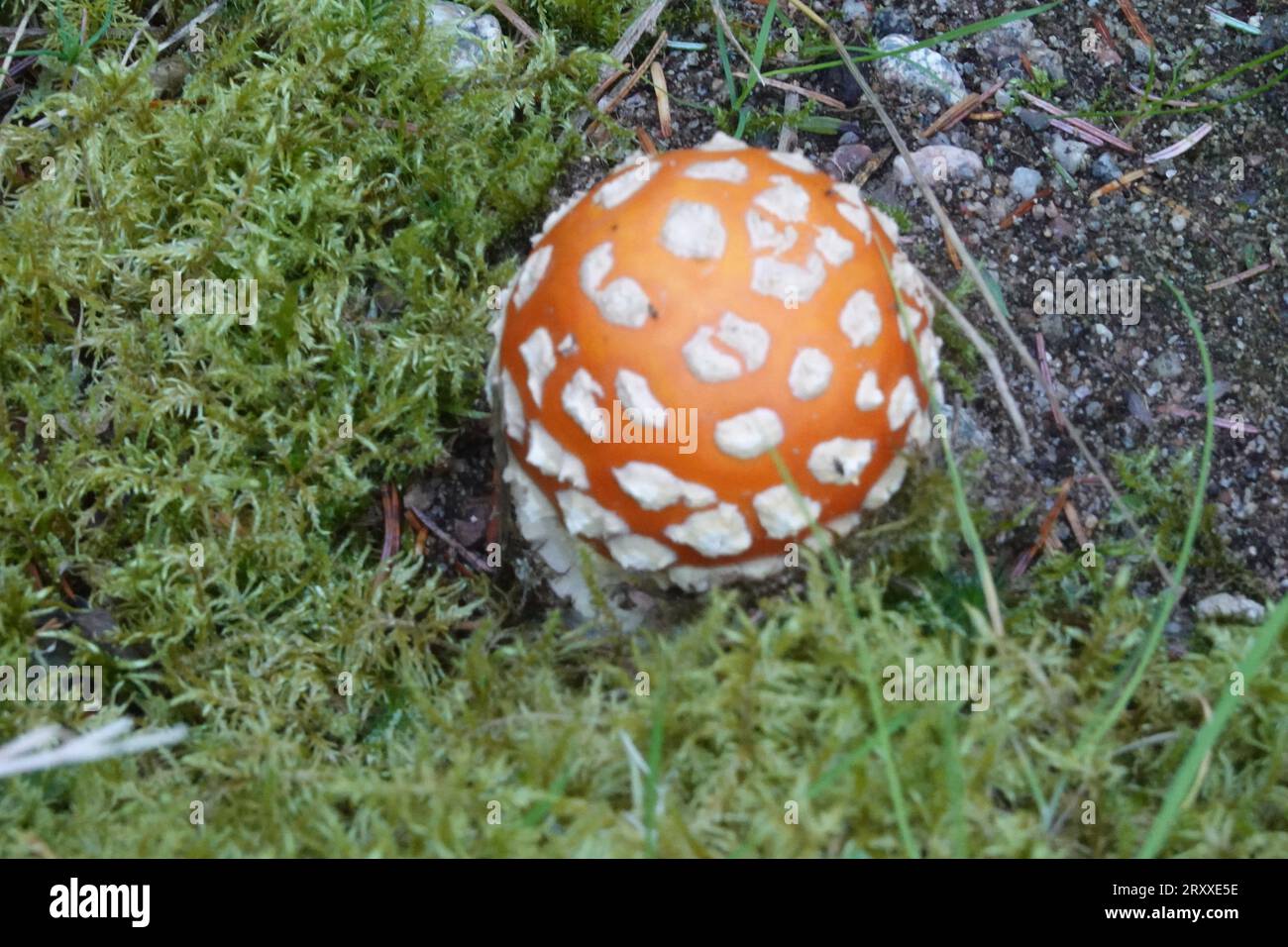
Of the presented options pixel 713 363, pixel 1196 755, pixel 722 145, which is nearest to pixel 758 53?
pixel 722 145

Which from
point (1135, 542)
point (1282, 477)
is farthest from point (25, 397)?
point (1282, 477)

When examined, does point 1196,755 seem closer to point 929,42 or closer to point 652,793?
point 652,793

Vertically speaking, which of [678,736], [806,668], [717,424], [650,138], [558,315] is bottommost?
[678,736]

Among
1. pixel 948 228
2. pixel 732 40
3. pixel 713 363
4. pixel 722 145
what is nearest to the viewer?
pixel 713 363

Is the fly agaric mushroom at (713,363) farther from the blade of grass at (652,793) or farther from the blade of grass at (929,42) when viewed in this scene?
the blade of grass at (929,42)
